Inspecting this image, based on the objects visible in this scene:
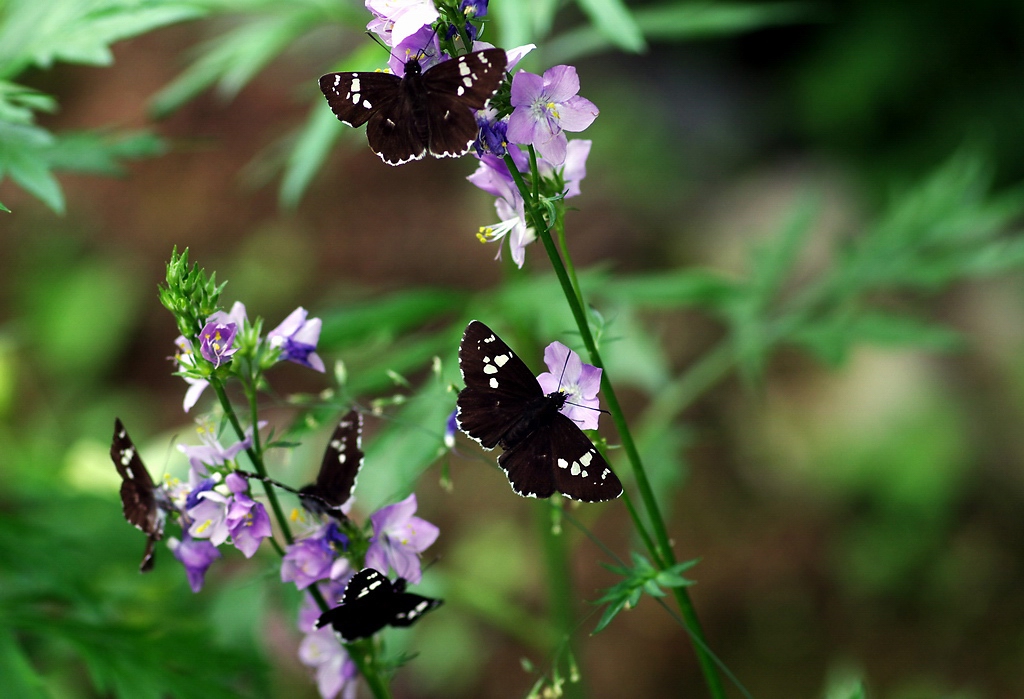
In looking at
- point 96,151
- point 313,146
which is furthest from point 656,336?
point 96,151

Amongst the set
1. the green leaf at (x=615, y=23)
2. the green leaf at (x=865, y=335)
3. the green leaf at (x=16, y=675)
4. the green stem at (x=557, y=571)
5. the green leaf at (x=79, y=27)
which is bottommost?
the green stem at (x=557, y=571)

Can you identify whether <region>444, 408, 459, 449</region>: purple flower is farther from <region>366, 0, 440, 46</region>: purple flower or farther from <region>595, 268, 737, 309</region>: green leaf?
<region>595, 268, 737, 309</region>: green leaf

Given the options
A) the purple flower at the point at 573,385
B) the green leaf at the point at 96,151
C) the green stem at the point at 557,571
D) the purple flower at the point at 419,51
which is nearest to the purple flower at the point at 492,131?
the purple flower at the point at 419,51

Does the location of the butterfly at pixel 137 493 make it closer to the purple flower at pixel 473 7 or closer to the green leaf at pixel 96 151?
the purple flower at pixel 473 7

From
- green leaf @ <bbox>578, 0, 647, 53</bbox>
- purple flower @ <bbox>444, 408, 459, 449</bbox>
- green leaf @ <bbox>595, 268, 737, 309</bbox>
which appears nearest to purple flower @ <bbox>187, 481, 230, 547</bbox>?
purple flower @ <bbox>444, 408, 459, 449</bbox>

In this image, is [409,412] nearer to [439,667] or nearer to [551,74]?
[551,74]
